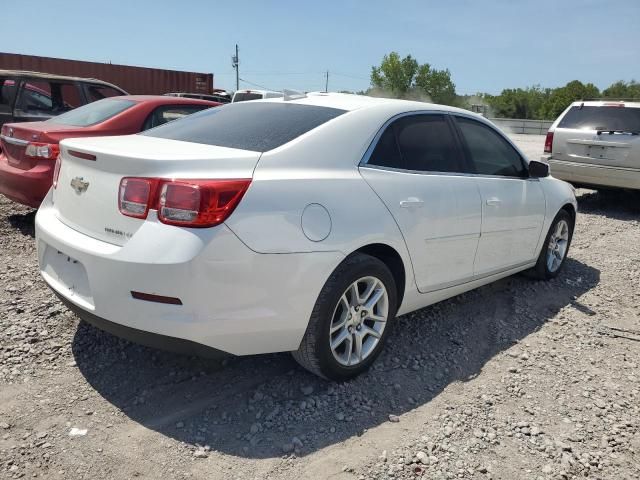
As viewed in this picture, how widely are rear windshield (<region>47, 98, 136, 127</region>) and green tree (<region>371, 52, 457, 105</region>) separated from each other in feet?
236

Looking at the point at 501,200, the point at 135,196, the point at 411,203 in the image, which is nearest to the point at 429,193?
the point at 411,203

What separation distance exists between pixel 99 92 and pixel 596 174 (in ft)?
24.7

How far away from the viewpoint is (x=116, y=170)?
261 cm

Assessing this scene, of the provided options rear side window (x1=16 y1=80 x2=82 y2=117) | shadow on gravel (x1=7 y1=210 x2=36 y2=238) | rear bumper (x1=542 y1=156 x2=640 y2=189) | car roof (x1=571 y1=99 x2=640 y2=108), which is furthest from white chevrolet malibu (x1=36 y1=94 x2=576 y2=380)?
car roof (x1=571 y1=99 x2=640 y2=108)

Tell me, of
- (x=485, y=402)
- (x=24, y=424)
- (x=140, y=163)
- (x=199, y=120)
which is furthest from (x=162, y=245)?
(x=485, y=402)

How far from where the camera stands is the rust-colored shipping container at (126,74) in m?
19.1

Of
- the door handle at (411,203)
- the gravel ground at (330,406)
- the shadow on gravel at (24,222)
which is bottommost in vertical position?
the gravel ground at (330,406)

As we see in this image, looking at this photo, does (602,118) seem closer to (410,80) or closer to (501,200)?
(501,200)

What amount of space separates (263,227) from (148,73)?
69.6 ft

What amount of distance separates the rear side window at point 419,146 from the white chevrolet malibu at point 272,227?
0.04 feet

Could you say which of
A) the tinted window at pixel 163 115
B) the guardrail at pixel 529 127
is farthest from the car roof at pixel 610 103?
the guardrail at pixel 529 127

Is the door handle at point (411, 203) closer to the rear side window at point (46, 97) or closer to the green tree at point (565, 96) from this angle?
Answer: the rear side window at point (46, 97)

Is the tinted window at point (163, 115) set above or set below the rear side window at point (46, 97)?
below

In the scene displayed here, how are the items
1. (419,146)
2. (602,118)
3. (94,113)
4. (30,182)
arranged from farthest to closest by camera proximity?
1. (602,118)
2. (94,113)
3. (30,182)
4. (419,146)
